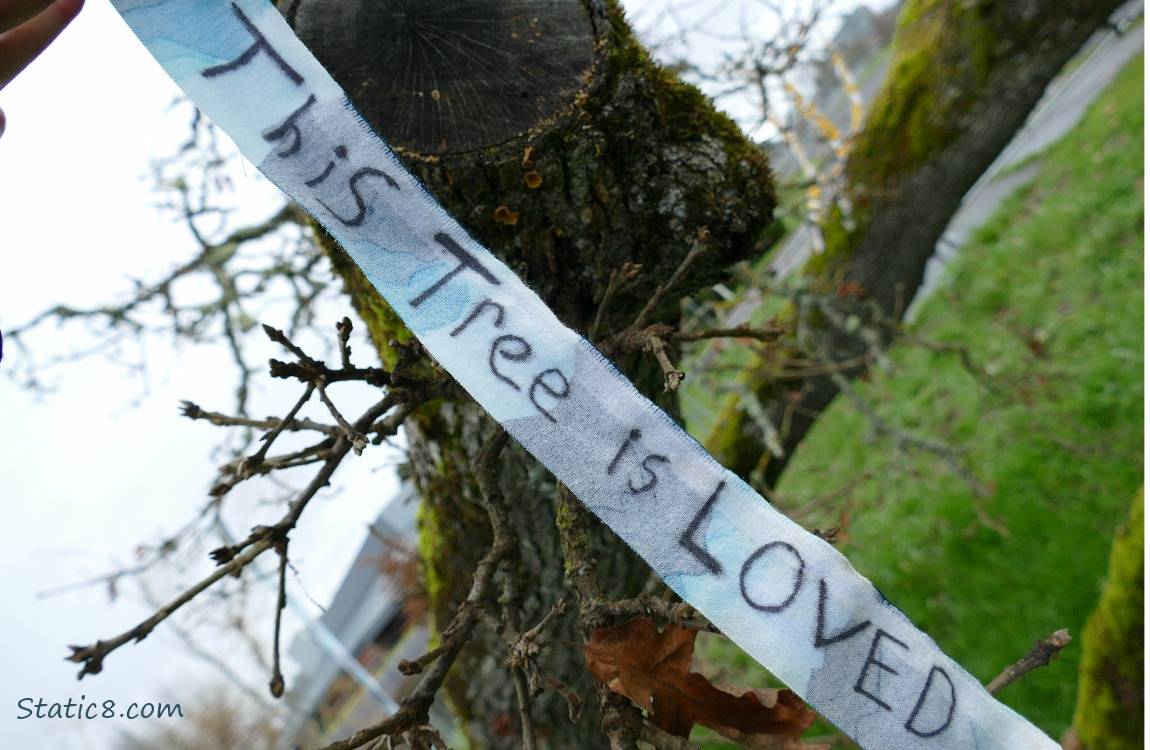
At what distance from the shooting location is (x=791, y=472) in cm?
603

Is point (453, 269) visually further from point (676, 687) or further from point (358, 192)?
point (676, 687)

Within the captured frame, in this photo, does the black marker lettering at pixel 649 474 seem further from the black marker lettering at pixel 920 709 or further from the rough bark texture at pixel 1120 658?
the rough bark texture at pixel 1120 658

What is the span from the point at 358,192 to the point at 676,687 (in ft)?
2.52

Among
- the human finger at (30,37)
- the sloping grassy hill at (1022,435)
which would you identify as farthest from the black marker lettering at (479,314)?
the sloping grassy hill at (1022,435)

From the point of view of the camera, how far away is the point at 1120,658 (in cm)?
219

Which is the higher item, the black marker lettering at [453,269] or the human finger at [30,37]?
the human finger at [30,37]

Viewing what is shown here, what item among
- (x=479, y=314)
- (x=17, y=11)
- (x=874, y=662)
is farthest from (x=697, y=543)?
(x=17, y=11)

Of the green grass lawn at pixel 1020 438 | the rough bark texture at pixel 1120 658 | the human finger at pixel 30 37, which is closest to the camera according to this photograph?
the human finger at pixel 30 37

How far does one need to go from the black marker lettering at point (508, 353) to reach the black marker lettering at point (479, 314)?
0.02m

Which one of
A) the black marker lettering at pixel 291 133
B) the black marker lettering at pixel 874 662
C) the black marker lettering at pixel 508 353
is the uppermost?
the black marker lettering at pixel 291 133

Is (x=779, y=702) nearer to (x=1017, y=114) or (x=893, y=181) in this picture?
(x=893, y=181)

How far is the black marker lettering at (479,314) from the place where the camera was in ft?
3.18

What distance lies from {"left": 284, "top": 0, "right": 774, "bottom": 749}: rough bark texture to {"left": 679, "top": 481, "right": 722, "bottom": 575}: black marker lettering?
1.00 feet

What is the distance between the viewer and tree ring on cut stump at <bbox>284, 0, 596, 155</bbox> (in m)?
1.08
